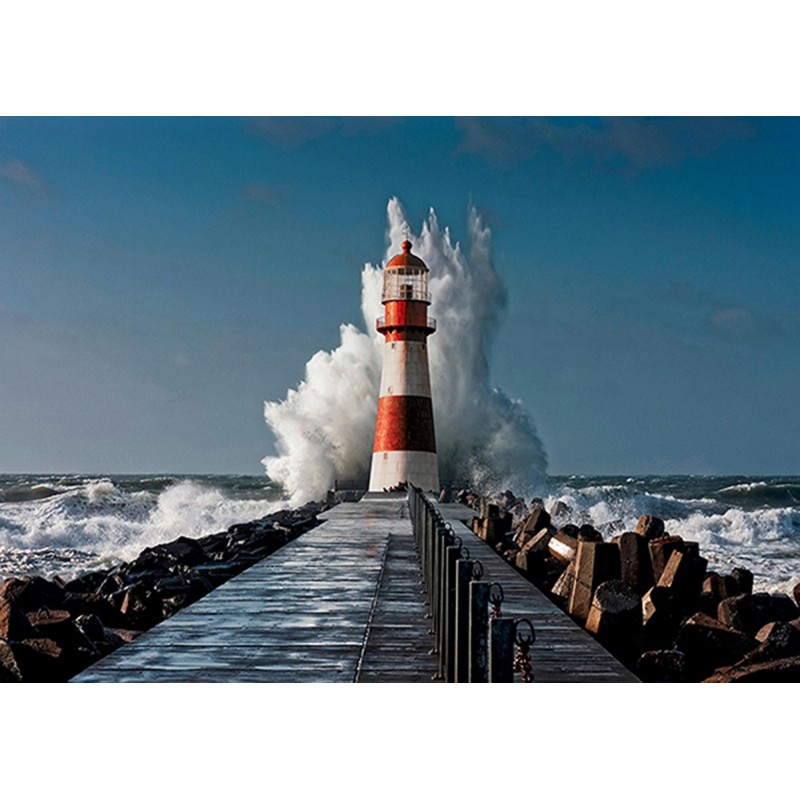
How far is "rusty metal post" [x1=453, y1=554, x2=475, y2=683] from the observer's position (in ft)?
12.0

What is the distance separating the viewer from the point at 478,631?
3475 mm

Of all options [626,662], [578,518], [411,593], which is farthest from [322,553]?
[578,518]

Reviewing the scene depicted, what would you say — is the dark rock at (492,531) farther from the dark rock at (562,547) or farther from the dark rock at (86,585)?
the dark rock at (86,585)

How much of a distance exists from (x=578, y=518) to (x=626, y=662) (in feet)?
64.2

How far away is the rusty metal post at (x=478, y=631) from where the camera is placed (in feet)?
11.3

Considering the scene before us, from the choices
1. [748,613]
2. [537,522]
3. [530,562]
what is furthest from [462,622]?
[537,522]

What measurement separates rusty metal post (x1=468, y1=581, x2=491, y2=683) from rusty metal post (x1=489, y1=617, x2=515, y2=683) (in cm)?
36

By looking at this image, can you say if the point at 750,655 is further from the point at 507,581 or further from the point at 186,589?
the point at 186,589

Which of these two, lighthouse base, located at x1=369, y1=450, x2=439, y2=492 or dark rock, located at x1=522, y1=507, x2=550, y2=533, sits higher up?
lighthouse base, located at x1=369, y1=450, x2=439, y2=492

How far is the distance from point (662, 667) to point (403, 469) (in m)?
15.1

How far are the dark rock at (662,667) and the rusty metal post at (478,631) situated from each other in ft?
5.87

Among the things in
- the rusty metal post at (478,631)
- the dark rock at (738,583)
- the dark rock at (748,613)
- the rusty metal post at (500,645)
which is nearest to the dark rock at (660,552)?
the dark rock at (738,583)

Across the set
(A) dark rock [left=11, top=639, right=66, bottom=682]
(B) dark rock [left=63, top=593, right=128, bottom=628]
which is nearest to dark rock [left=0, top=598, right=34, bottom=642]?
(A) dark rock [left=11, top=639, right=66, bottom=682]

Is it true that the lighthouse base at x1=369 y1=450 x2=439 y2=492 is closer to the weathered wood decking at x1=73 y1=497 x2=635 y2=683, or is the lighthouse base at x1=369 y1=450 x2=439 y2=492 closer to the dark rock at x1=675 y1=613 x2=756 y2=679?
the weathered wood decking at x1=73 y1=497 x2=635 y2=683
